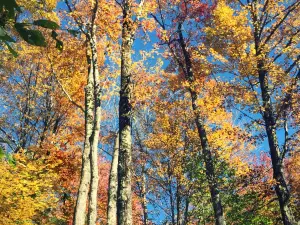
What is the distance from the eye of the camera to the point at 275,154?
35.5 ft

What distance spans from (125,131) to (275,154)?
18.1 ft

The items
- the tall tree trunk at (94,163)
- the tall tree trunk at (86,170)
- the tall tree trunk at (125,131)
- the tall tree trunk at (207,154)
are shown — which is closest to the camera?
the tall tree trunk at (125,131)

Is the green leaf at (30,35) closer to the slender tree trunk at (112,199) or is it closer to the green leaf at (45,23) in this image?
the green leaf at (45,23)

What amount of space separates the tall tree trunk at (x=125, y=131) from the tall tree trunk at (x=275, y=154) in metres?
4.47

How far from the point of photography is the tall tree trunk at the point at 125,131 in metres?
7.18

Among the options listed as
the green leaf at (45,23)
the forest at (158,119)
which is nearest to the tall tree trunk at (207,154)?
the forest at (158,119)

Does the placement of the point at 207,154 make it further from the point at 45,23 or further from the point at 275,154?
the point at 45,23

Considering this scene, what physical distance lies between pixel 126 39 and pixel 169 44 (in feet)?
18.3

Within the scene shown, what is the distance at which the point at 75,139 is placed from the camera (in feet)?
64.8

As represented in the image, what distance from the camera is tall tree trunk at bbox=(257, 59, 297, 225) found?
10.1 m

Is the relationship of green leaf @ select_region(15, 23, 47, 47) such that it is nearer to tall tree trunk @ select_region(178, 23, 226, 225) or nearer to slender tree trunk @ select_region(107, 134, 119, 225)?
tall tree trunk @ select_region(178, 23, 226, 225)

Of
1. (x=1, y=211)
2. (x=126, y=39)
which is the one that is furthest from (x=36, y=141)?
(x=126, y=39)

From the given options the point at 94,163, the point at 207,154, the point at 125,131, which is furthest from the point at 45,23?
the point at 207,154

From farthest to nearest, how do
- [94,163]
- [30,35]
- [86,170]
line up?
[86,170]
[94,163]
[30,35]
